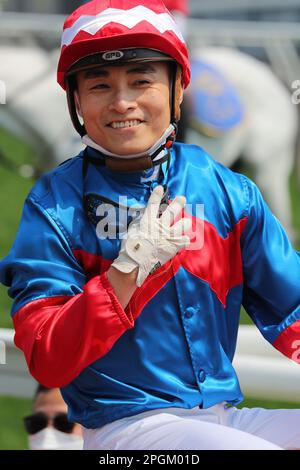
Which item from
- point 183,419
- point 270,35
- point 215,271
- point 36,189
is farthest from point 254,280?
point 270,35

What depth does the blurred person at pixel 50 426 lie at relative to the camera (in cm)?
337

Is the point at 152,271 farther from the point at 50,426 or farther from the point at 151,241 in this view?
the point at 50,426

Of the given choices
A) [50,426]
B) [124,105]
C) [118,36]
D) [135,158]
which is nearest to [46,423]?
[50,426]

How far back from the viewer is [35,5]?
22.7 metres

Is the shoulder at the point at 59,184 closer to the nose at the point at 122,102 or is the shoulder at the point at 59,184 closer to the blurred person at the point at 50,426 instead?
the nose at the point at 122,102

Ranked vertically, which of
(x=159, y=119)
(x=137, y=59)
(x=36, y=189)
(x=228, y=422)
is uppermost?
(x=137, y=59)

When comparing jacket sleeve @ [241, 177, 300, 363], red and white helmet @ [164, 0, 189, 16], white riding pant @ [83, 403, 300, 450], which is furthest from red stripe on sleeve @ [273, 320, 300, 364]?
red and white helmet @ [164, 0, 189, 16]

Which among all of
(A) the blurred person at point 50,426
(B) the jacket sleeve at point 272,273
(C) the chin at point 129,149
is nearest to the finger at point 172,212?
(C) the chin at point 129,149

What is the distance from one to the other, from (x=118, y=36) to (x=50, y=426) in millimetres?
1668

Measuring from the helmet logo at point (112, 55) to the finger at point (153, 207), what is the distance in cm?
36

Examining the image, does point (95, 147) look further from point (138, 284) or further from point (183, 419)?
point (183, 419)

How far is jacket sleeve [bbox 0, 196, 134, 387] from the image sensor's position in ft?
6.64

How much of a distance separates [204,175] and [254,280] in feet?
0.98

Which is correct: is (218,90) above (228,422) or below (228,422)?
above
